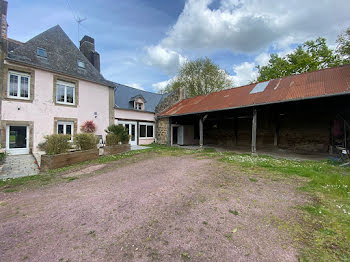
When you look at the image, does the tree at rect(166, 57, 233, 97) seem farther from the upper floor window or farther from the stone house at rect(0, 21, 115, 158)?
the stone house at rect(0, 21, 115, 158)

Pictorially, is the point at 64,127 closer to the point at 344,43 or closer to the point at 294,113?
the point at 294,113

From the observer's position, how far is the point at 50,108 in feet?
30.2

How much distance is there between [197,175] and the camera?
4668 millimetres

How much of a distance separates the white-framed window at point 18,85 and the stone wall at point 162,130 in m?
9.01

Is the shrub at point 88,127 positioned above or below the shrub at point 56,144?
above

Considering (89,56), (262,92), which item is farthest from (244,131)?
(89,56)

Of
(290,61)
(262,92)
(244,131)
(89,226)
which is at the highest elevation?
(290,61)

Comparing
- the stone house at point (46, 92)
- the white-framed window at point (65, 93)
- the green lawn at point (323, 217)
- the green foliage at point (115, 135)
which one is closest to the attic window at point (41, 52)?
the stone house at point (46, 92)

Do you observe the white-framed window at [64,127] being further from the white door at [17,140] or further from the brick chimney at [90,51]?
the brick chimney at [90,51]

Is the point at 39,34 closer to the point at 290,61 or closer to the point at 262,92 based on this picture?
the point at 262,92

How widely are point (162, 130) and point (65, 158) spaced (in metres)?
8.70

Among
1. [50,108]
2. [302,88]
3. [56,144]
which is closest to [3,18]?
[50,108]

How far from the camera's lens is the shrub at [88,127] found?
10.5 metres

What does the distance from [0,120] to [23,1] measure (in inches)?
215
